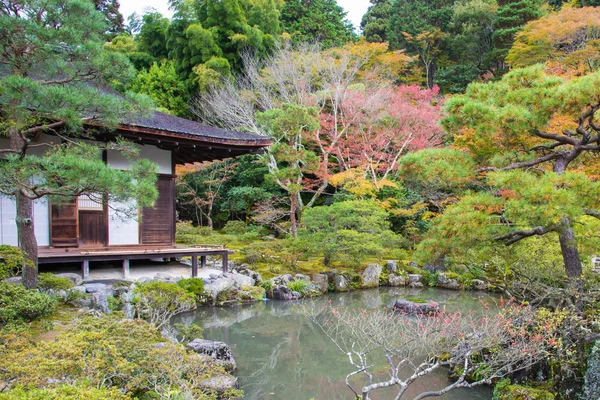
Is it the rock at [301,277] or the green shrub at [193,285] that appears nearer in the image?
the green shrub at [193,285]

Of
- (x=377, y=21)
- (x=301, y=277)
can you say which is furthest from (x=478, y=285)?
(x=377, y=21)

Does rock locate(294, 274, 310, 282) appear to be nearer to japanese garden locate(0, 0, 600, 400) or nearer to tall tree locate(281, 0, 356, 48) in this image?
japanese garden locate(0, 0, 600, 400)

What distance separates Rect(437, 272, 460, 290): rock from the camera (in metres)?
11.8

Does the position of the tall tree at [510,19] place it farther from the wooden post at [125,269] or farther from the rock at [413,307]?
the wooden post at [125,269]

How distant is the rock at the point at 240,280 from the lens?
9.58 m

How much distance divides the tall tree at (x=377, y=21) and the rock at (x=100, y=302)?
21621 millimetres

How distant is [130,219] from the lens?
8492 millimetres

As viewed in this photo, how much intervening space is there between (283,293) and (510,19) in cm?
1816

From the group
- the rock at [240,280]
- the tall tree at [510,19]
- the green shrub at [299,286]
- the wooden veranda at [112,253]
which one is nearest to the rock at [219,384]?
the wooden veranda at [112,253]

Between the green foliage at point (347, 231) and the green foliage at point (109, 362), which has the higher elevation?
the green foliage at point (347, 231)

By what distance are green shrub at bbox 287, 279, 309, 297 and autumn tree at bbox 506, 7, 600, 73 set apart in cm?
1223

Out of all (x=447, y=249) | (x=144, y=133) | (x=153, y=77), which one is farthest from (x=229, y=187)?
(x=447, y=249)

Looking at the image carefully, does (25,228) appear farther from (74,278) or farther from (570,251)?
(570,251)

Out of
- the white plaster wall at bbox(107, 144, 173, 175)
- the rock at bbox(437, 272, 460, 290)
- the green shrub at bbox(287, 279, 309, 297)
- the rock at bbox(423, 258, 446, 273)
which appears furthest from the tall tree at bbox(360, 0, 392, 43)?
the white plaster wall at bbox(107, 144, 173, 175)
